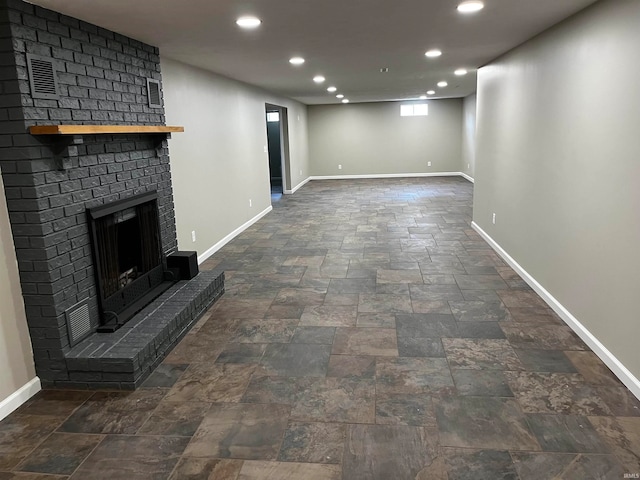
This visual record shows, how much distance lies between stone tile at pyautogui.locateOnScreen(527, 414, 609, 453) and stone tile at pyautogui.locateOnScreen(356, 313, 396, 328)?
4.48ft

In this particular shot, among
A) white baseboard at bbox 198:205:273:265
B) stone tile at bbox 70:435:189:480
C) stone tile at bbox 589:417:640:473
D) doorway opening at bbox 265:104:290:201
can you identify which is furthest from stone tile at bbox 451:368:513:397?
doorway opening at bbox 265:104:290:201

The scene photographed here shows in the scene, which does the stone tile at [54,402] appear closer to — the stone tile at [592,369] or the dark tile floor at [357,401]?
the dark tile floor at [357,401]

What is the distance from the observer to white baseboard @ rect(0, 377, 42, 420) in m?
2.52

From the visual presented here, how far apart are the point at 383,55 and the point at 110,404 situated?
4086 mm

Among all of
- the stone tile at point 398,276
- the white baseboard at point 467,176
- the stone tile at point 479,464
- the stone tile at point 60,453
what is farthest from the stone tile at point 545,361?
the white baseboard at point 467,176

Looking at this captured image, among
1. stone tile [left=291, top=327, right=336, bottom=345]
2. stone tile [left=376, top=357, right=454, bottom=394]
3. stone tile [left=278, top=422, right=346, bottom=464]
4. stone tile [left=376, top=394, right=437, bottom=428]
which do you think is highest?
stone tile [left=291, top=327, right=336, bottom=345]

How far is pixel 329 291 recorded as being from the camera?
14.4ft

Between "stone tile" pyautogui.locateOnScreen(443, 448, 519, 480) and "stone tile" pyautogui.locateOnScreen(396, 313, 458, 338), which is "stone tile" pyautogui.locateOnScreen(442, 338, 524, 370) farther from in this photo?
"stone tile" pyautogui.locateOnScreen(443, 448, 519, 480)

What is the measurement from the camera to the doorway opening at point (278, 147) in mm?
10664

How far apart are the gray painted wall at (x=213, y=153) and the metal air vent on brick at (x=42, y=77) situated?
1.83 meters

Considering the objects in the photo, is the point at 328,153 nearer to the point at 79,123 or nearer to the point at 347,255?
the point at 347,255

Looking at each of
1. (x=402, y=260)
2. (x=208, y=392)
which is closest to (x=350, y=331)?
(x=208, y=392)

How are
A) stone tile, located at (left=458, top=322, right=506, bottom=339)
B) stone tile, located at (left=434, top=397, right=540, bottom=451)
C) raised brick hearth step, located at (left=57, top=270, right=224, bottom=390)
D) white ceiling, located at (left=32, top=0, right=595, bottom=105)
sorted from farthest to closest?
stone tile, located at (left=458, top=322, right=506, bottom=339) → white ceiling, located at (left=32, top=0, right=595, bottom=105) → raised brick hearth step, located at (left=57, top=270, right=224, bottom=390) → stone tile, located at (left=434, top=397, right=540, bottom=451)

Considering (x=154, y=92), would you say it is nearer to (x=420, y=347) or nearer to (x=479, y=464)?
(x=420, y=347)
